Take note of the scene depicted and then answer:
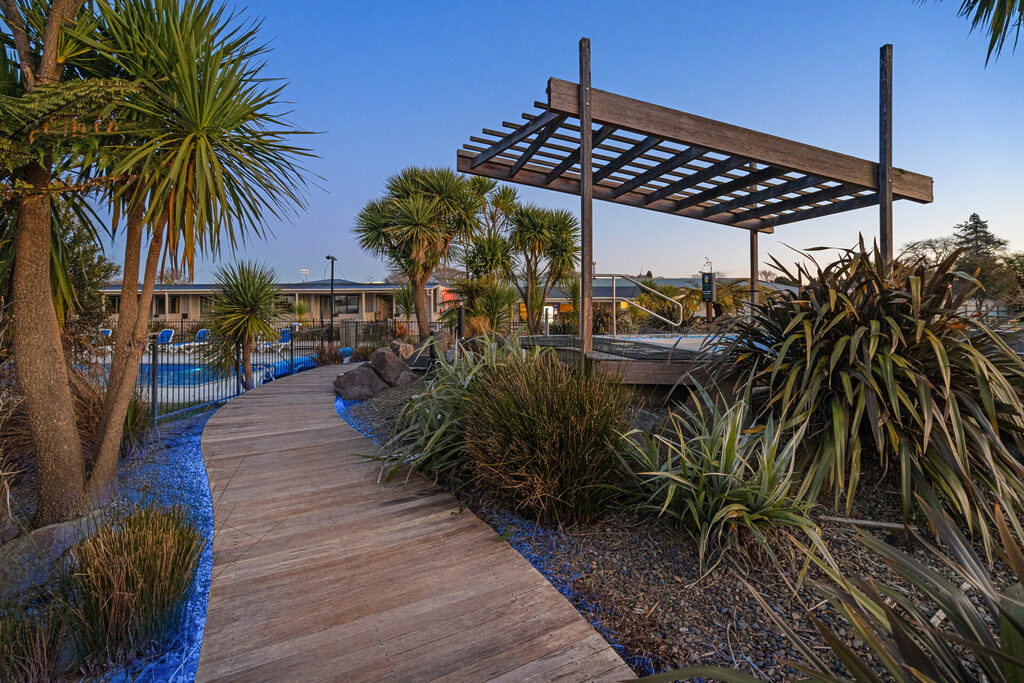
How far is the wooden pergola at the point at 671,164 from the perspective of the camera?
4.30m

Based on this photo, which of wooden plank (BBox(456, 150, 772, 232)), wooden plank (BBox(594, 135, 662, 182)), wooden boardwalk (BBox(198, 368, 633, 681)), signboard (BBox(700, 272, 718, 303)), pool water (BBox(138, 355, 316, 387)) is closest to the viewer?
wooden boardwalk (BBox(198, 368, 633, 681))

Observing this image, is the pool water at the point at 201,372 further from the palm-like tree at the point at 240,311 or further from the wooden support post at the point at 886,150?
the wooden support post at the point at 886,150

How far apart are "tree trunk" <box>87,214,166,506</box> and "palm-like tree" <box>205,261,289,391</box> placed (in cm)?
566

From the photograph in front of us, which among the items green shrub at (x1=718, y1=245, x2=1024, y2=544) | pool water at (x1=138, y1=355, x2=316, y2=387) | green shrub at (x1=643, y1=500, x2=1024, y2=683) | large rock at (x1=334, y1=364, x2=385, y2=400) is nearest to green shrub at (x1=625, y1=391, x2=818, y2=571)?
green shrub at (x1=718, y1=245, x2=1024, y2=544)

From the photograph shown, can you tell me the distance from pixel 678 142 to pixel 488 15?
262 inches

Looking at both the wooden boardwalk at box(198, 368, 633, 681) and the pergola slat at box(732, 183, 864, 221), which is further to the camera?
the pergola slat at box(732, 183, 864, 221)

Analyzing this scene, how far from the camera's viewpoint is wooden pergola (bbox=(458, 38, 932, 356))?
169 inches

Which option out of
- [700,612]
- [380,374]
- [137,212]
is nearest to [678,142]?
[700,612]

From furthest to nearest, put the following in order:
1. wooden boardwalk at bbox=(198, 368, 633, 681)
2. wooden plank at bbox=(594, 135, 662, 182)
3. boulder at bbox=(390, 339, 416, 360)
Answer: boulder at bbox=(390, 339, 416, 360), wooden plank at bbox=(594, 135, 662, 182), wooden boardwalk at bbox=(198, 368, 633, 681)

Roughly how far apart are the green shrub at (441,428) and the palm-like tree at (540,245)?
705 cm

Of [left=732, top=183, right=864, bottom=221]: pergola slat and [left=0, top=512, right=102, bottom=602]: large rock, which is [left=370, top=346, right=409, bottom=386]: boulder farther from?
[left=732, top=183, right=864, bottom=221]: pergola slat

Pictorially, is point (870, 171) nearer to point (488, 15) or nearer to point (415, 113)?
point (488, 15)

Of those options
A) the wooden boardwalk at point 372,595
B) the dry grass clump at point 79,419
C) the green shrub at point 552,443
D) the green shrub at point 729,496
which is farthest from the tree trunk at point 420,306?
the green shrub at point 729,496

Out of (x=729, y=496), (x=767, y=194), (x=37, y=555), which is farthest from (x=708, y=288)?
(x=37, y=555)
